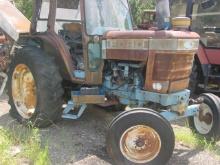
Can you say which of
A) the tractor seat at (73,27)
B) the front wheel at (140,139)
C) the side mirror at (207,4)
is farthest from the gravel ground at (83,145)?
the side mirror at (207,4)

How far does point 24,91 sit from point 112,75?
1.37 meters

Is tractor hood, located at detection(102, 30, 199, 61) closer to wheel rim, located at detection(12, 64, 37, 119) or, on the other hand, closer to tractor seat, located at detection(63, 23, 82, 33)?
tractor seat, located at detection(63, 23, 82, 33)

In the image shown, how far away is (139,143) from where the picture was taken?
4.56 metres

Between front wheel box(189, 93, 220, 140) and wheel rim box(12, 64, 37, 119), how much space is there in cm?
217

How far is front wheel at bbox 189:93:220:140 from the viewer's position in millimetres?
5393

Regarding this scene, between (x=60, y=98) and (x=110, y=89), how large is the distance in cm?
66

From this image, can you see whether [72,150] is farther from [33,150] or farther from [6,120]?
[6,120]

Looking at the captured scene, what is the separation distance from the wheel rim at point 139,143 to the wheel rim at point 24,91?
1782mm

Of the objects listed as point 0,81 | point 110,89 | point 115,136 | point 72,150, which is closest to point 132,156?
point 115,136

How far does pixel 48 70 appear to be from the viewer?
219 inches

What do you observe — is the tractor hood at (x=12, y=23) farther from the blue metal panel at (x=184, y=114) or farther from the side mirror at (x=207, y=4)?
the side mirror at (x=207, y=4)

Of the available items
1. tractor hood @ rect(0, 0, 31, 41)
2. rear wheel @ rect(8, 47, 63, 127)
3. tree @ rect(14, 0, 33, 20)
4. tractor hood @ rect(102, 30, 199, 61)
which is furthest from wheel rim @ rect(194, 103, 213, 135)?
tree @ rect(14, 0, 33, 20)

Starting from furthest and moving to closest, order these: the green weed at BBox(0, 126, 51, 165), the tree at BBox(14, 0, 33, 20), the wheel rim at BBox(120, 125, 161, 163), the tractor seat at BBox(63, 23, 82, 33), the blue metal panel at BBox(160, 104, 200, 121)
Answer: the tree at BBox(14, 0, 33, 20) < the tractor seat at BBox(63, 23, 82, 33) < the blue metal panel at BBox(160, 104, 200, 121) < the wheel rim at BBox(120, 125, 161, 163) < the green weed at BBox(0, 126, 51, 165)

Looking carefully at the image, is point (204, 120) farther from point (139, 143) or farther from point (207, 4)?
point (207, 4)
